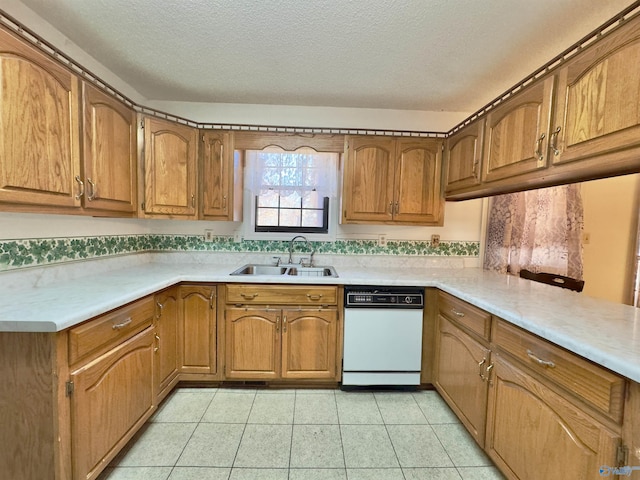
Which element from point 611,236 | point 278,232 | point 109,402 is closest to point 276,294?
point 278,232

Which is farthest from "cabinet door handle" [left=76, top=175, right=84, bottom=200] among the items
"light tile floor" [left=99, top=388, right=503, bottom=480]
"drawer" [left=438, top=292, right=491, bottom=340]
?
"drawer" [left=438, top=292, right=491, bottom=340]

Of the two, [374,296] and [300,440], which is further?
[374,296]

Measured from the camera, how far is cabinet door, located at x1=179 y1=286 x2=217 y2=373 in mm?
2074

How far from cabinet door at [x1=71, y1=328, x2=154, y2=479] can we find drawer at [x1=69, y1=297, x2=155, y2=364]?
5 cm

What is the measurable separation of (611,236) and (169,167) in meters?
4.52

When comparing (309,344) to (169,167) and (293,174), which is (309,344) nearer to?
(293,174)

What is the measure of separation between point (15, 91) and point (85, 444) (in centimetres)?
155

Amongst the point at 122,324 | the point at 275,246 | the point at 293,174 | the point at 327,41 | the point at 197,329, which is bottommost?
the point at 197,329

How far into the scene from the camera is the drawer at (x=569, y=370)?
0.87 m

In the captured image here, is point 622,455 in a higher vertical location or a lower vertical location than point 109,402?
higher

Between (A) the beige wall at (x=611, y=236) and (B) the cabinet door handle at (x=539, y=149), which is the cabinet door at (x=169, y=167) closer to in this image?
(B) the cabinet door handle at (x=539, y=149)

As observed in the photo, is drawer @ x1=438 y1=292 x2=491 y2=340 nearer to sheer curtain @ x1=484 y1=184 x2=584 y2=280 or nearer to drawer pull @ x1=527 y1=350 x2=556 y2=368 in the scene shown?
drawer pull @ x1=527 y1=350 x2=556 y2=368

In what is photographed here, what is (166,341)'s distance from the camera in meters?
1.93

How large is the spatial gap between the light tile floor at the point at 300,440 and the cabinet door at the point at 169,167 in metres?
1.44
